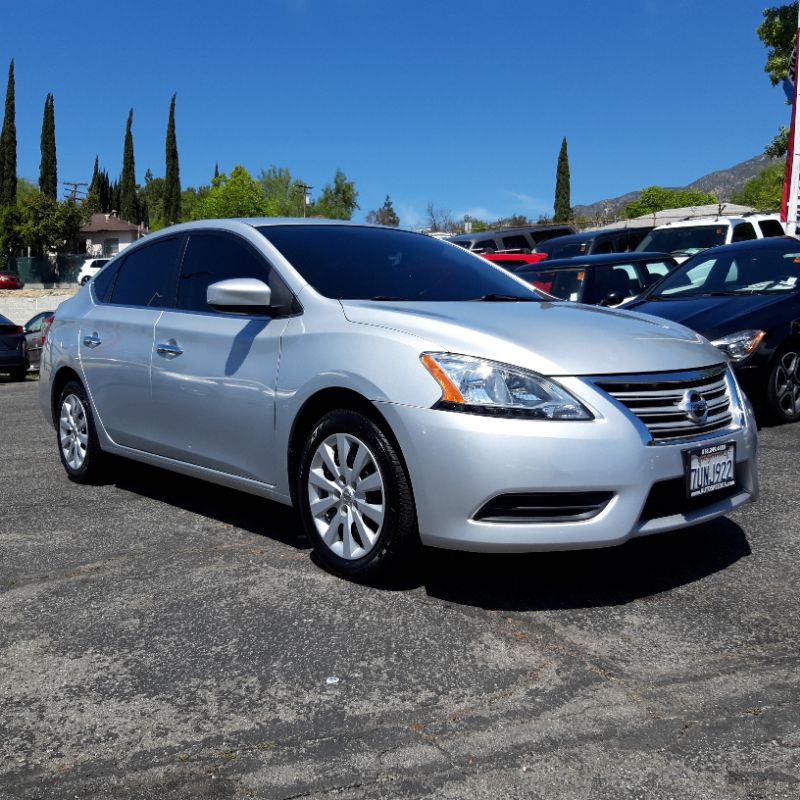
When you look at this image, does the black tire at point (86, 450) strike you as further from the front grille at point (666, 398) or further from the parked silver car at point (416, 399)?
the front grille at point (666, 398)

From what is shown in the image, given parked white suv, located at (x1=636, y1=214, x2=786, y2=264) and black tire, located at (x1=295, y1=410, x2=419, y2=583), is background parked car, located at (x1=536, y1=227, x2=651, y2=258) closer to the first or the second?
parked white suv, located at (x1=636, y1=214, x2=786, y2=264)

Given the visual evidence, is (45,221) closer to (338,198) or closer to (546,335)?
(338,198)

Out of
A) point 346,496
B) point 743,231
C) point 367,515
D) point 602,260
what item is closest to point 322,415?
point 346,496

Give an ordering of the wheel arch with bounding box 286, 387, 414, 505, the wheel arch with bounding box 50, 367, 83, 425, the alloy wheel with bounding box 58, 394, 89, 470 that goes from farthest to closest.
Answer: the wheel arch with bounding box 50, 367, 83, 425 < the alloy wheel with bounding box 58, 394, 89, 470 < the wheel arch with bounding box 286, 387, 414, 505

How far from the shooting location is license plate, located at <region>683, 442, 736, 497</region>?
397 centimetres

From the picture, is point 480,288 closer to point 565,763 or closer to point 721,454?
point 721,454

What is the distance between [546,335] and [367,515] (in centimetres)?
101

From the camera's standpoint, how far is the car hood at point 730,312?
307 inches

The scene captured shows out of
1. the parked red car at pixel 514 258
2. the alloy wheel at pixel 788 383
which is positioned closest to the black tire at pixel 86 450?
the alloy wheel at pixel 788 383

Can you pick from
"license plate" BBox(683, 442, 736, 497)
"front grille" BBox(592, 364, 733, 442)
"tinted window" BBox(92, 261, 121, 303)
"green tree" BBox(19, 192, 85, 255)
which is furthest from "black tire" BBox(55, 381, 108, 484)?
"green tree" BBox(19, 192, 85, 255)

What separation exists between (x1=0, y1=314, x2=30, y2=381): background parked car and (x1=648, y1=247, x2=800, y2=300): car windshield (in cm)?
1275

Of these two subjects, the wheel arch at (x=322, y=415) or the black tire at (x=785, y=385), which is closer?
the wheel arch at (x=322, y=415)

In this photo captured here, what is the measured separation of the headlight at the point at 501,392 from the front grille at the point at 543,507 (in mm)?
296

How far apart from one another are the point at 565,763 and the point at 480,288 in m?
2.85
